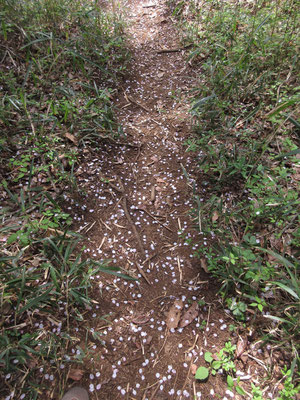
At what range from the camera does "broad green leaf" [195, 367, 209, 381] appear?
1828mm

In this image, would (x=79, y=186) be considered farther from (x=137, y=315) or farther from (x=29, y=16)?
(x=29, y=16)

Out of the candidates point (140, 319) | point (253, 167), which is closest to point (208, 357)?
point (140, 319)

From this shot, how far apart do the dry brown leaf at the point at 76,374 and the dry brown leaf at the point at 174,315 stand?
2.54 ft

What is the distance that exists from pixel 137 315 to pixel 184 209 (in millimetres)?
1259

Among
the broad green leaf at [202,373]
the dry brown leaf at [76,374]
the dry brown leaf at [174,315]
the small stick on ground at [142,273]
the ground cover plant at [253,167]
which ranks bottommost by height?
the dry brown leaf at [76,374]

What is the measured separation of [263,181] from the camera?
2586 millimetres

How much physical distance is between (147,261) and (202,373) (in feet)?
3.42

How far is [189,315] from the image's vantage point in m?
2.18

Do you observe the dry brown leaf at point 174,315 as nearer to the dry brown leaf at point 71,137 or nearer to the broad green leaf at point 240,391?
the broad green leaf at point 240,391

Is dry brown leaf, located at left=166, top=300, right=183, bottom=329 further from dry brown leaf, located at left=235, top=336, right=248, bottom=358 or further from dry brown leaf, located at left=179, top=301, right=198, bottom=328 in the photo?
dry brown leaf, located at left=235, top=336, right=248, bottom=358

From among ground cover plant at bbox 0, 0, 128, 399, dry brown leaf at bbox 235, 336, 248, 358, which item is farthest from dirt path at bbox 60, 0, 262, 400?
ground cover plant at bbox 0, 0, 128, 399

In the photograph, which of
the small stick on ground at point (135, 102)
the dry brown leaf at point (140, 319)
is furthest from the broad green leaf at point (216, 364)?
the small stick on ground at point (135, 102)

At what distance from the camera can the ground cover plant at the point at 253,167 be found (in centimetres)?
204

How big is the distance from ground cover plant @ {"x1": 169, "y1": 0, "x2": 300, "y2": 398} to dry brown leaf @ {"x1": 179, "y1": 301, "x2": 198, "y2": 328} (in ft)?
0.91
